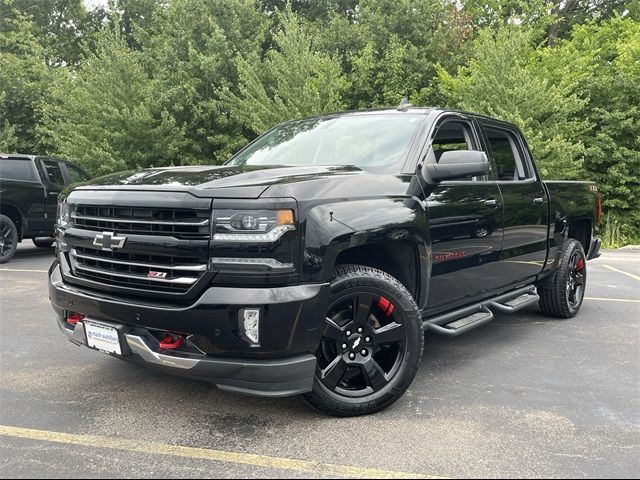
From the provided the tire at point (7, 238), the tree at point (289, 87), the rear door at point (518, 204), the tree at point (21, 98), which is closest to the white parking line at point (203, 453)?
the rear door at point (518, 204)

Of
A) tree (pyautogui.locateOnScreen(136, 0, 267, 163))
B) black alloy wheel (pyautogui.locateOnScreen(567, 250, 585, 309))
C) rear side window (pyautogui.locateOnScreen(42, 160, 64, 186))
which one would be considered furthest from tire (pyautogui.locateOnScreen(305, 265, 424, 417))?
tree (pyautogui.locateOnScreen(136, 0, 267, 163))

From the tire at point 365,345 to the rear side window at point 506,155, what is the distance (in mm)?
2014

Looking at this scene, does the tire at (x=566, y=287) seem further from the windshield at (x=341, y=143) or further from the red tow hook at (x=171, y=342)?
the red tow hook at (x=171, y=342)

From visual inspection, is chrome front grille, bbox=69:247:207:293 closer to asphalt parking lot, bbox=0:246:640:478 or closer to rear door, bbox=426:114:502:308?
asphalt parking lot, bbox=0:246:640:478

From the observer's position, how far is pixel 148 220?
2.93 metres

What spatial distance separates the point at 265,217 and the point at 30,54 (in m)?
28.4

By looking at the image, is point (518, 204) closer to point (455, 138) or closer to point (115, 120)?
point (455, 138)

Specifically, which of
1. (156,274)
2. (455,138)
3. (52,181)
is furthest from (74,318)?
(52,181)

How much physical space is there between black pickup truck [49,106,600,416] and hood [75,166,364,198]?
0.01 m

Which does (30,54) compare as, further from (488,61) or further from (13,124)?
(488,61)

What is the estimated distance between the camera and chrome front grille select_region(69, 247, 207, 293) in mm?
2850

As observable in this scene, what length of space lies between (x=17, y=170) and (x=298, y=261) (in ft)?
29.7

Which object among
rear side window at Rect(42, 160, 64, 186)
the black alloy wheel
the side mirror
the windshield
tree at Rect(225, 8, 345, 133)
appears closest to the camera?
the side mirror

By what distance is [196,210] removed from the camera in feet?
9.20
